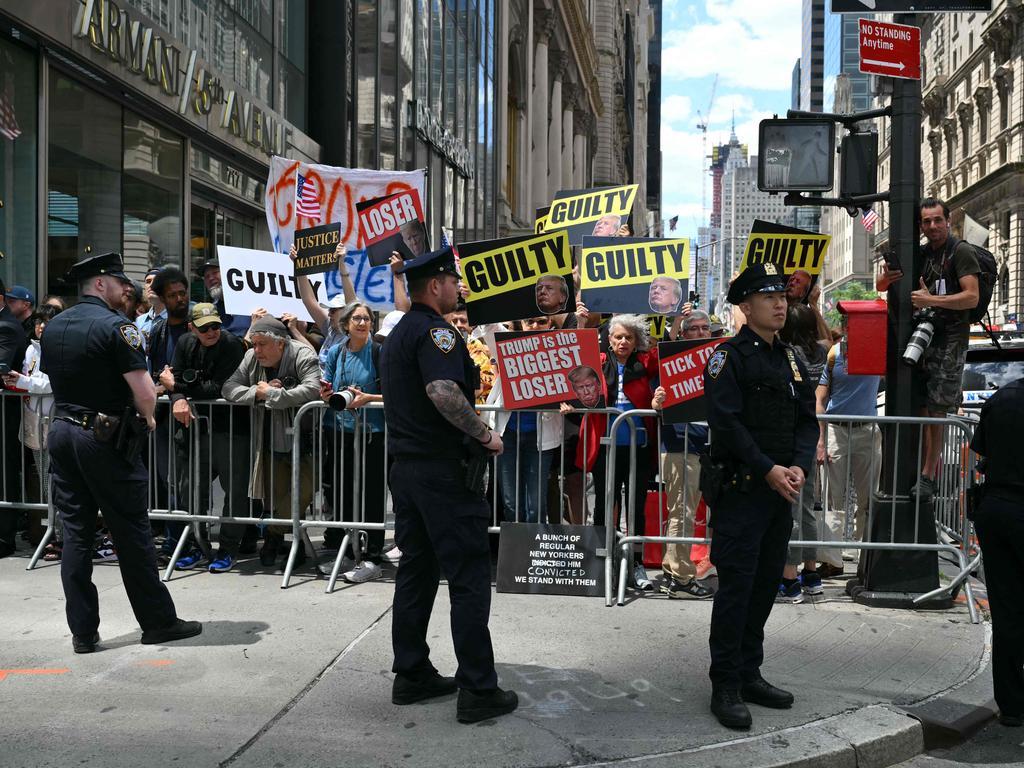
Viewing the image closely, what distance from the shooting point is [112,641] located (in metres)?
5.74

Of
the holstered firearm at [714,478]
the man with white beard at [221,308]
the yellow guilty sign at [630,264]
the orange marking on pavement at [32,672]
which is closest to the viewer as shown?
the holstered firearm at [714,478]

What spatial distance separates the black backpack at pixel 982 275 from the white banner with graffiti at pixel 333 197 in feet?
15.9

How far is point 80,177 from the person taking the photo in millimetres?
11102

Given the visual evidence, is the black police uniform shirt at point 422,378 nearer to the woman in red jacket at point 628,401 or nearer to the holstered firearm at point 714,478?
the holstered firearm at point 714,478

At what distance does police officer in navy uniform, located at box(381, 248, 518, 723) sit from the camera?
464cm

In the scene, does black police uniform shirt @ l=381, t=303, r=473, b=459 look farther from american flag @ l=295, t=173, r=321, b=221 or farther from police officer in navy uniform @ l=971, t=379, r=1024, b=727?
american flag @ l=295, t=173, r=321, b=221

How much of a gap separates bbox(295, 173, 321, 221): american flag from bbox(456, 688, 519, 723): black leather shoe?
19.7ft

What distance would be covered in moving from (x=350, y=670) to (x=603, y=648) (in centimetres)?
144

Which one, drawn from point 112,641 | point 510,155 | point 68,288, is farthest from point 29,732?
point 510,155

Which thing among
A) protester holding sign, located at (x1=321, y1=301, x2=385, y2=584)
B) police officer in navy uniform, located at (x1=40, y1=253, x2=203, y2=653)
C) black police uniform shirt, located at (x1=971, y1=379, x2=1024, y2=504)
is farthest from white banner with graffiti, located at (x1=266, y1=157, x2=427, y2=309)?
black police uniform shirt, located at (x1=971, y1=379, x2=1024, y2=504)

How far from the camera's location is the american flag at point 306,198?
9602 millimetres

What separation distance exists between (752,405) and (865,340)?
2556mm

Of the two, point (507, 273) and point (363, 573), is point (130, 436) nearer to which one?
point (363, 573)

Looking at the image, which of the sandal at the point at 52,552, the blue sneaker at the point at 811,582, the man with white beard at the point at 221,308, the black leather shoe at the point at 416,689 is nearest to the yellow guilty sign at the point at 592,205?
the man with white beard at the point at 221,308
